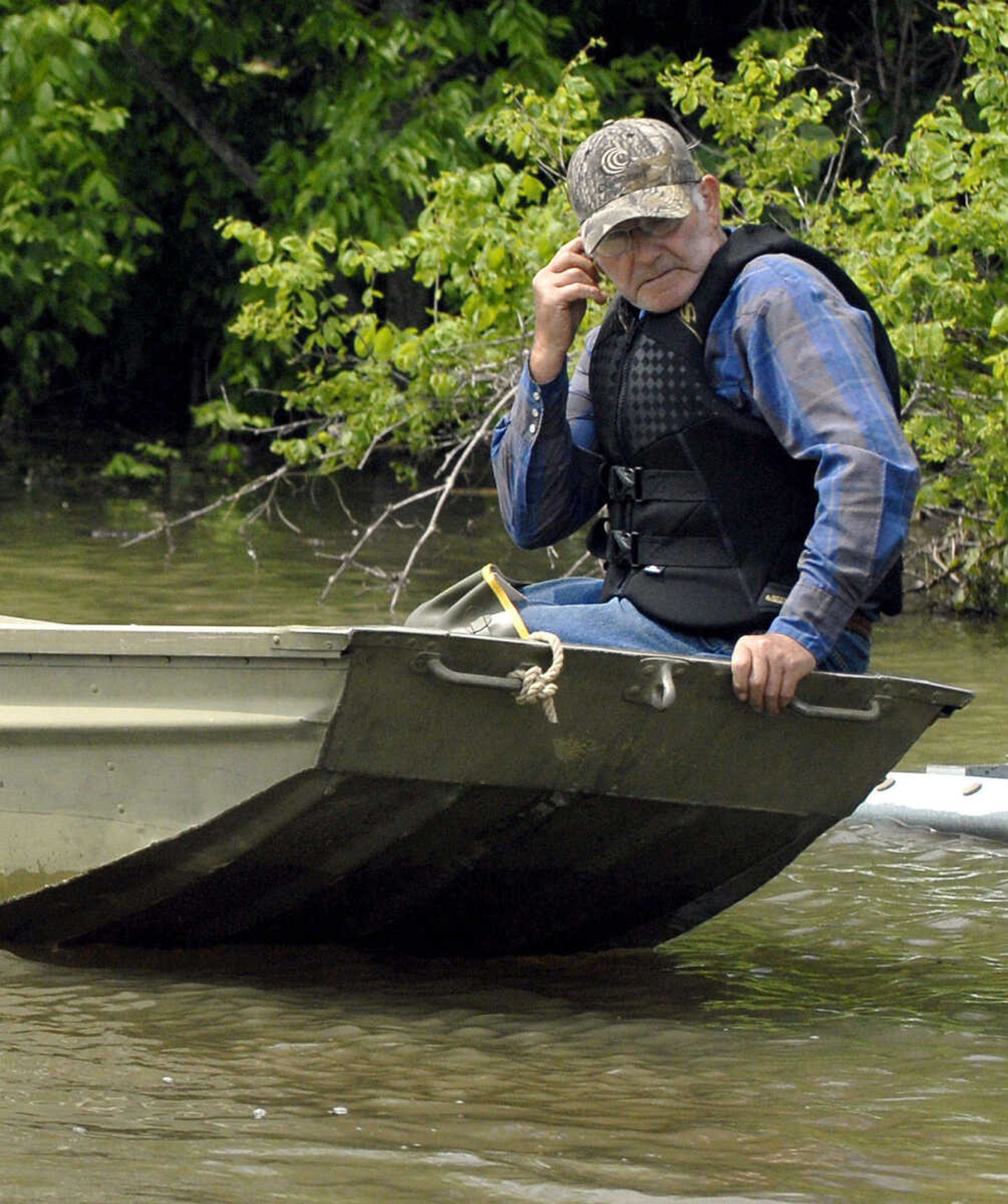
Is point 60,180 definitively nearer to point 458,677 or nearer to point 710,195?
point 710,195

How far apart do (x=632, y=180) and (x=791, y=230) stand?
17.9 ft

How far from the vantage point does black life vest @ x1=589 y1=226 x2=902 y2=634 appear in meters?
3.83

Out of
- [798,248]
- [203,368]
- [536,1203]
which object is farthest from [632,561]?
[203,368]

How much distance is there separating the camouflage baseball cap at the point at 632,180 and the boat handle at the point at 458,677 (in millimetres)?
817

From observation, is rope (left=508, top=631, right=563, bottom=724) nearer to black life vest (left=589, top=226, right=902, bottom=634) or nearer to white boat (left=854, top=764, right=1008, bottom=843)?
black life vest (left=589, top=226, right=902, bottom=634)

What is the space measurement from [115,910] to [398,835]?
0.65 meters

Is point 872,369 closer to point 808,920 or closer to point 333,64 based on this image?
point 808,920

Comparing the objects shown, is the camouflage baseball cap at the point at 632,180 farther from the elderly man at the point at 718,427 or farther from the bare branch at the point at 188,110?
the bare branch at the point at 188,110

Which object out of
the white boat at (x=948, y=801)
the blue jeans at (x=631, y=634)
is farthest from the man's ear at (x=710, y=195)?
the white boat at (x=948, y=801)

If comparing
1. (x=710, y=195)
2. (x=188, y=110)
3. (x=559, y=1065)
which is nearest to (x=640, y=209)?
(x=710, y=195)

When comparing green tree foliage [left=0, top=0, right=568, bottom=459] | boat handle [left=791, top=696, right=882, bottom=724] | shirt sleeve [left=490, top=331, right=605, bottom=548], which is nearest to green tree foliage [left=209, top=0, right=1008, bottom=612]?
green tree foliage [left=0, top=0, right=568, bottom=459]

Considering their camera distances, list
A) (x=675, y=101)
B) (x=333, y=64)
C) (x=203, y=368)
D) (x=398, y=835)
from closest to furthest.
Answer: (x=398, y=835), (x=675, y=101), (x=333, y=64), (x=203, y=368)

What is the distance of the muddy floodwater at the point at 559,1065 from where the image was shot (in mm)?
2957

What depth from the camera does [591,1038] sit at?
12.3ft
